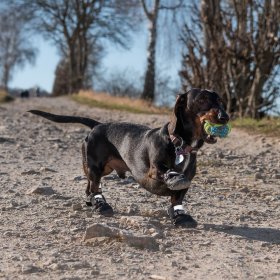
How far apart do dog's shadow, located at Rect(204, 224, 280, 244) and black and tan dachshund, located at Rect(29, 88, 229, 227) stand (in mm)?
185

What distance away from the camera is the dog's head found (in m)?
3.88

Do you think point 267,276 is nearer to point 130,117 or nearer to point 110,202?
point 110,202

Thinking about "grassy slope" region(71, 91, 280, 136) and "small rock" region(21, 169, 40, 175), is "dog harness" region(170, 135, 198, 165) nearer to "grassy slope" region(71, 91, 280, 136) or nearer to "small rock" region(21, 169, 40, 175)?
"small rock" region(21, 169, 40, 175)

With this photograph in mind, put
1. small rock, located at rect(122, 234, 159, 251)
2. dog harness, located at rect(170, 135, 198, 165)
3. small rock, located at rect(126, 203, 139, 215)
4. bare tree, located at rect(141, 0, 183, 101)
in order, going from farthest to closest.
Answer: bare tree, located at rect(141, 0, 183, 101), small rock, located at rect(126, 203, 139, 215), dog harness, located at rect(170, 135, 198, 165), small rock, located at rect(122, 234, 159, 251)

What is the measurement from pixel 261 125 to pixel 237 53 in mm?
2320

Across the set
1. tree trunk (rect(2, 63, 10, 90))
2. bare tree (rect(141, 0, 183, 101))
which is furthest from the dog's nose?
tree trunk (rect(2, 63, 10, 90))

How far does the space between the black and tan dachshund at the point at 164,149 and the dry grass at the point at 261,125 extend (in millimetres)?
5880

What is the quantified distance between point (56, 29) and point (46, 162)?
94.2ft

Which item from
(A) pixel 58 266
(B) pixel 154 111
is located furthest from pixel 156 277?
(B) pixel 154 111

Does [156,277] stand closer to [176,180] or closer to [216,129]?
[176,180]

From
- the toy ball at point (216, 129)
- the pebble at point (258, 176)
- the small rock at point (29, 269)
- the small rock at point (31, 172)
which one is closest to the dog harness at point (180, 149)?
the toy ball at point (216, 129)

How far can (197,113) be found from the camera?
4008mm

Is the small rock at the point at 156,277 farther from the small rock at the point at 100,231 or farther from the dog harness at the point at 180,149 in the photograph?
the dog harness at the point at 180,149

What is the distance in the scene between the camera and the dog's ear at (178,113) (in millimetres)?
4071
